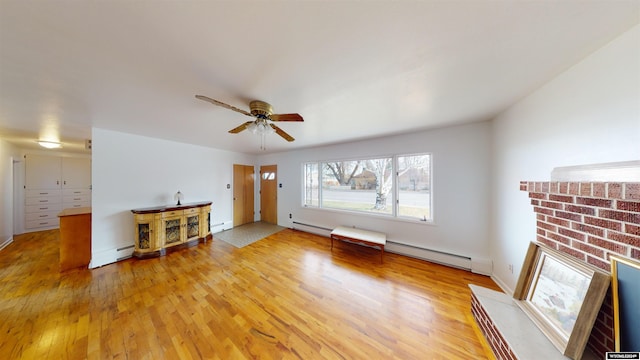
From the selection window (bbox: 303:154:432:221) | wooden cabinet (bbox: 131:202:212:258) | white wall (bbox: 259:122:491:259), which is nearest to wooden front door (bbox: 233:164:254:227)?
wooden cabinet (bbox: 131:202:212:258)

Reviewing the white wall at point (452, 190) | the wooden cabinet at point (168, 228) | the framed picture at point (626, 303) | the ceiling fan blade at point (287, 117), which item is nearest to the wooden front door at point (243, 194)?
the wooden cabinet at point (168, 228)

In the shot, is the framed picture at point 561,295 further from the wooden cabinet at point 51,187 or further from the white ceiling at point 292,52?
the wooden cabinet at point 51,187

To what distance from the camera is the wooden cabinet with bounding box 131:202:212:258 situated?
10.3 feet

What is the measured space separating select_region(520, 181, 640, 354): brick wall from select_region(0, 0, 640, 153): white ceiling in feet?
3.09

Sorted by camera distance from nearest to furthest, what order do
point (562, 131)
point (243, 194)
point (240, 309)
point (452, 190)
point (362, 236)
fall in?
point (562, 131)
point (240, 309)
point (452, 190)
point (362, 236)
point (243, 194)

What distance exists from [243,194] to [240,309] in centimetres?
371

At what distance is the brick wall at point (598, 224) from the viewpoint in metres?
0.91

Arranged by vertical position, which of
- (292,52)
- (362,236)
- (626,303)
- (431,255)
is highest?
(292,52)

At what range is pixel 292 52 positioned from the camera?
1.16m

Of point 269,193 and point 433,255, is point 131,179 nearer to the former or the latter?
point 269,193

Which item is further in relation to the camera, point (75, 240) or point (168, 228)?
point (168, 228)

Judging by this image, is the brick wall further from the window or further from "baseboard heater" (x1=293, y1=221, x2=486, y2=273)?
the window

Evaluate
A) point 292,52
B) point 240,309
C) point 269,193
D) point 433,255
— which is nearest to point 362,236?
point 433,255

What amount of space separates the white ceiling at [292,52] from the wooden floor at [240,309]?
2274 millimetres
